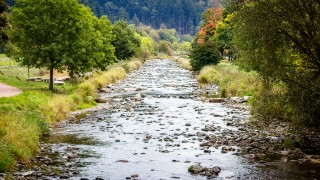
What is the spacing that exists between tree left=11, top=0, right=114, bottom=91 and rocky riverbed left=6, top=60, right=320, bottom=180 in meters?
6.83

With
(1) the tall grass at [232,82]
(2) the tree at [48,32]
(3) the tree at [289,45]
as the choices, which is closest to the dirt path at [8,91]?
(2) the tree at [48,32]

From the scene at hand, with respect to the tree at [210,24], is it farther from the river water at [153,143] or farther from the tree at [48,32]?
the tree at [48,32]

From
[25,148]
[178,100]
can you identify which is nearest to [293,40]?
[25,148]

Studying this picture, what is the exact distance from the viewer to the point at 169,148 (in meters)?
21.4

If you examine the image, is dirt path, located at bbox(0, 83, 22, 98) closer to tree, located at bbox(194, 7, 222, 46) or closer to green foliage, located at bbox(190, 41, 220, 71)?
green foliage, located at bbox(190, 41, 220, 71)

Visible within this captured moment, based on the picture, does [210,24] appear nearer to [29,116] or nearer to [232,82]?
[232,82]

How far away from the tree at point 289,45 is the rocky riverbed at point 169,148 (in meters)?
2.62

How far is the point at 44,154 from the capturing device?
19828 millimetres

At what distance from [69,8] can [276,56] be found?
23.1m

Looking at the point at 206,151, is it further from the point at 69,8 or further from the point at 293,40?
the point at 69,8

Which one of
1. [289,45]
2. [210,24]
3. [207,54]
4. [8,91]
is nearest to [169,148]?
[289,45]

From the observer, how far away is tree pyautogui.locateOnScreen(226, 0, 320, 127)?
Answer: 1983cm

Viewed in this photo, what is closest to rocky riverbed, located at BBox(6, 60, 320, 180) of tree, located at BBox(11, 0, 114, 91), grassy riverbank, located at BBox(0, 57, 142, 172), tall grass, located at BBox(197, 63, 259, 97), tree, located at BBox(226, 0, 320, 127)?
grassy riverbank, located at BBox(0, 57, 142, 172)

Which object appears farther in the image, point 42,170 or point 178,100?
point 178,100
